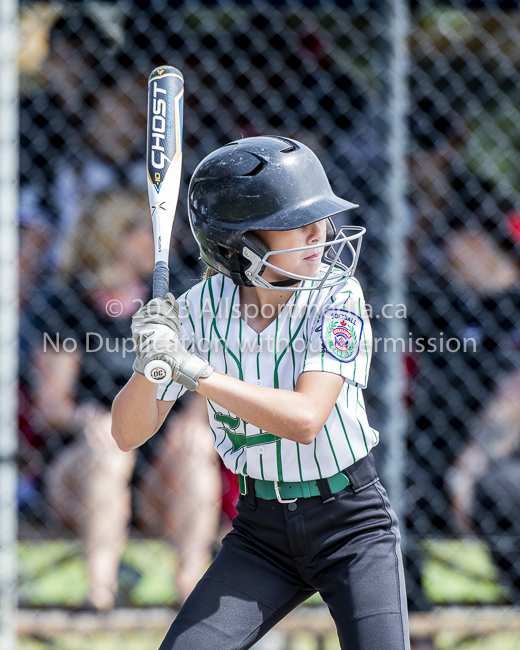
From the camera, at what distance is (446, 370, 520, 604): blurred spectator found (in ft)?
10.5

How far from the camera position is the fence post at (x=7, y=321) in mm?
2807

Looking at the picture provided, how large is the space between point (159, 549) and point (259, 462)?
1.76 meters

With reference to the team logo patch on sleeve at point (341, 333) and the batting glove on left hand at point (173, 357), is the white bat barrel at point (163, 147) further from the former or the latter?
the team logo patch on sleeve at point (341, 333)

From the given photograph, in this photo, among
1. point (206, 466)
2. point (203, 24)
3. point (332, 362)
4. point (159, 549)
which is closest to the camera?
point (332, 362)

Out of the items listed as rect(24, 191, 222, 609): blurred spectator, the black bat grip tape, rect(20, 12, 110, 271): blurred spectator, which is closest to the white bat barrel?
the black bat grip tape

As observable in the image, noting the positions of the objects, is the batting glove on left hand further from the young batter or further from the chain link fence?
the chain link fence

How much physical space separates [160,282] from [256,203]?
27 centimetres

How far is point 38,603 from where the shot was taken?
3141 millimetres

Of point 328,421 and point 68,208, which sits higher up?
point 68,208

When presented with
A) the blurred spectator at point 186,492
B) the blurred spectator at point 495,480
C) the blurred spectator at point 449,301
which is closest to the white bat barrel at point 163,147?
the blurred spectator at point 186,492

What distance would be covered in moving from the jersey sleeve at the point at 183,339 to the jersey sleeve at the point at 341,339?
30 cm

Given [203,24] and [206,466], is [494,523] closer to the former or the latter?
[206,466]

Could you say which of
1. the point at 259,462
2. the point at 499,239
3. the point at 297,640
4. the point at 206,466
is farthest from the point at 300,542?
the point at 499,239

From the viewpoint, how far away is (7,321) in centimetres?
283
